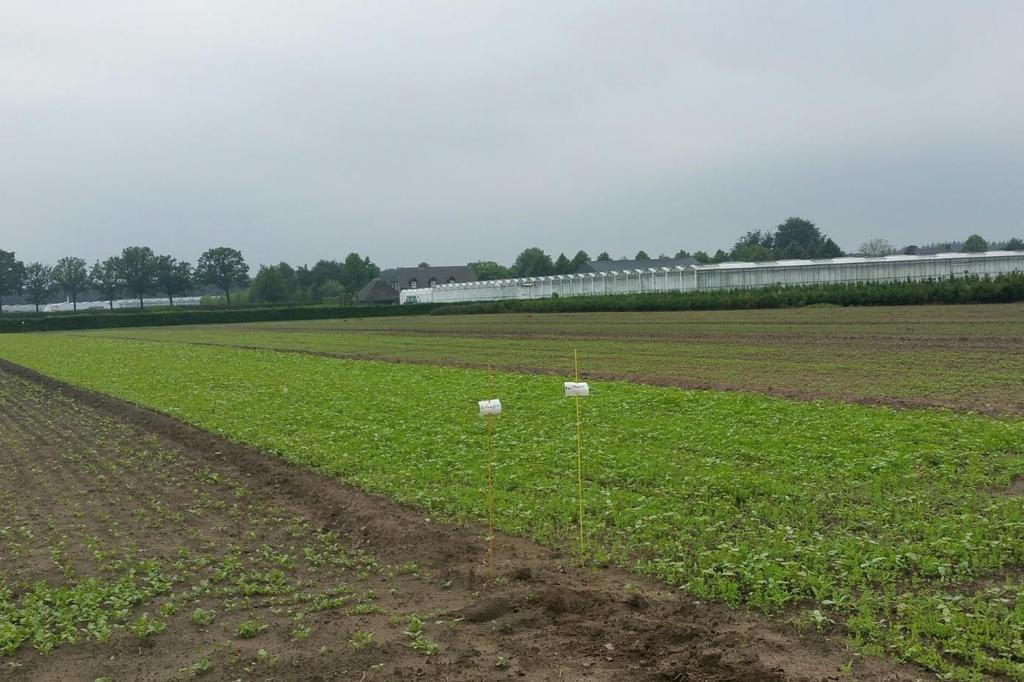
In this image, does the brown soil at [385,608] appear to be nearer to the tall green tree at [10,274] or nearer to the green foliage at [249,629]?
the green foliage at [249,629]

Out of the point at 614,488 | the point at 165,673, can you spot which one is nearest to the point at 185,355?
the point at 614,488

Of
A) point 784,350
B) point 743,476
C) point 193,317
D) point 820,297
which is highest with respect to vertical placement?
point 193,317

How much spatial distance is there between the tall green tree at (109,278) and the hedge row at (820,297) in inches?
4423

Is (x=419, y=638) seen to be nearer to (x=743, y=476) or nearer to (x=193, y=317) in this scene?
(x=743, y=476)

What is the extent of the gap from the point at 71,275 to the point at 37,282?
6587 mm

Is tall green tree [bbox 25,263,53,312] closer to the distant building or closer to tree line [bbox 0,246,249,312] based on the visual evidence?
tree line [bbox 0,246,249,312]

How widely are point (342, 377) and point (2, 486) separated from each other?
583 inches

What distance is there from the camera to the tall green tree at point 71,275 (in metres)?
178

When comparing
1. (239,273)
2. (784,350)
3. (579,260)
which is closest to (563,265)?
(579,260)

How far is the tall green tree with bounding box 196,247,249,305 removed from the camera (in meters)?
174

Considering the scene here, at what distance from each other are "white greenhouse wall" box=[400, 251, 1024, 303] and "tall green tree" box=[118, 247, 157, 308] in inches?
3871

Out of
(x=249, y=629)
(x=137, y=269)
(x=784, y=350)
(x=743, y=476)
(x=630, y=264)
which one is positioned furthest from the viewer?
(x=137, y=269)

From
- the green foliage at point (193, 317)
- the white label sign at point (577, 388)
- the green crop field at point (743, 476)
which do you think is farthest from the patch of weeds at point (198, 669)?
the green foliage at point (193, 317)

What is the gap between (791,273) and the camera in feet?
255
